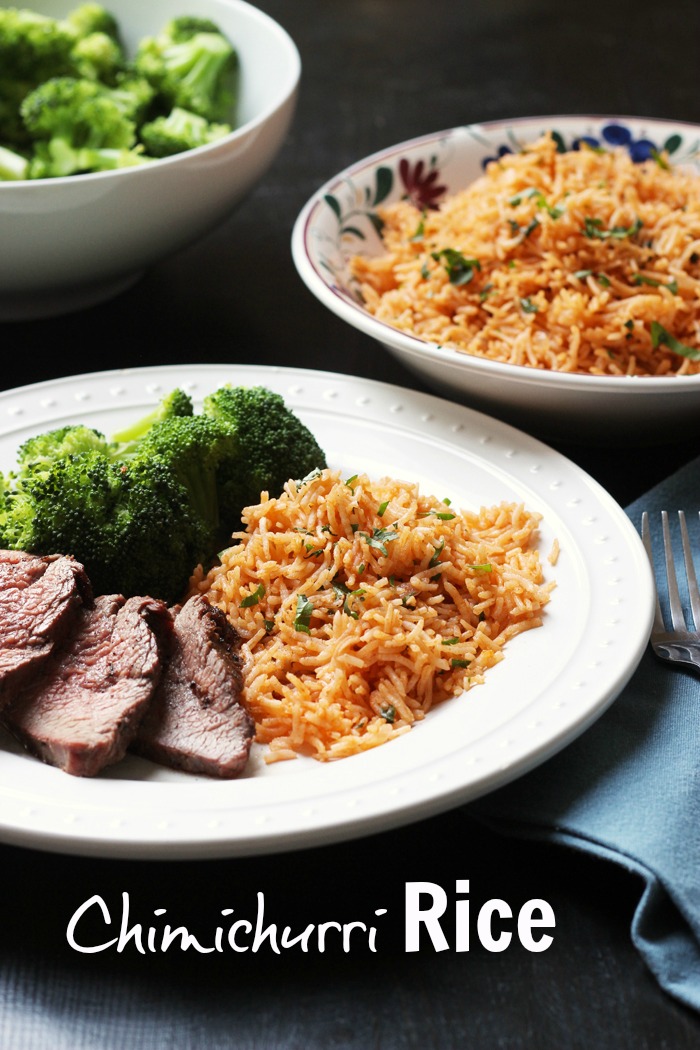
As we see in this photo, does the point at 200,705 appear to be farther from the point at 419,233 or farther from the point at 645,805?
the point at 419,233

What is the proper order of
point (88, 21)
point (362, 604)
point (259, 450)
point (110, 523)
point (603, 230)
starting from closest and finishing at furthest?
point (362, 604)
point (110, 523)
point (259, 450)
point (603, 230)
point (88, 21)

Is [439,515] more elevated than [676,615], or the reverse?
[439,515]

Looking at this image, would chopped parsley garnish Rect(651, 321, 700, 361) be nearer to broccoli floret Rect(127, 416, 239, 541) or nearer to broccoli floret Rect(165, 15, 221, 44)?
broccoli floret Rect(127, 416, 239, 541)

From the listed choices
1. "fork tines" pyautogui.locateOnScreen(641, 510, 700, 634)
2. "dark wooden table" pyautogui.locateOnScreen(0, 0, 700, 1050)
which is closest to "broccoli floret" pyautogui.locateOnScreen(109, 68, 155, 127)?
"fork tines" pyautogui.locateOnScreen(641, 510, 700, 634)

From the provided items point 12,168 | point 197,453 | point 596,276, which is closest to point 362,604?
point 197,453

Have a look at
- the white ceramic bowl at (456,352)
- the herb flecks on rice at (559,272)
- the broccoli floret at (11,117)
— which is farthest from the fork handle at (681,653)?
the broccoli floret at (11,117)

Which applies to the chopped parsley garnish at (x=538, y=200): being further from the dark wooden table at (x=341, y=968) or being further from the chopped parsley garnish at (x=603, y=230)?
the dark wooden table at (x=341, y=968)

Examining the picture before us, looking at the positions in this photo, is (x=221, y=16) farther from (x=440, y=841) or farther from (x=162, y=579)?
(x=440, y=841)

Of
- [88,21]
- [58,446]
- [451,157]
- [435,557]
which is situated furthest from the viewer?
[88,21]
